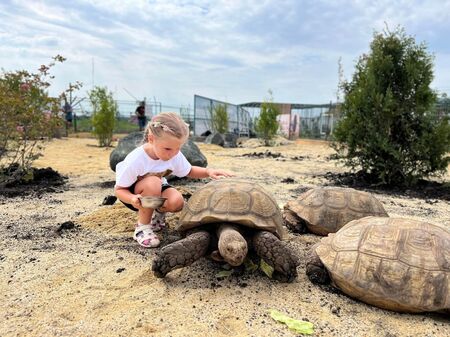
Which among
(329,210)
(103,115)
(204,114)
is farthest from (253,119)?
(329,210)

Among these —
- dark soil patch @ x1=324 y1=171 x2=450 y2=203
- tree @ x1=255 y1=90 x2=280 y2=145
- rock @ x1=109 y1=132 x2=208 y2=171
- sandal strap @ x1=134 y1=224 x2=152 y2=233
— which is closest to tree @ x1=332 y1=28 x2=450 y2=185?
dark soil patch @ x1=324 y1=171 x2=450 y2=203

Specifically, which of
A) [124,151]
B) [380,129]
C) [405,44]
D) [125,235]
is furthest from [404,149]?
[125,235]

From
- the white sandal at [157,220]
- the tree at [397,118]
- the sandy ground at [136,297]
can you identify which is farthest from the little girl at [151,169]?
the tree at [397,118]

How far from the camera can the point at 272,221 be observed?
279 cm

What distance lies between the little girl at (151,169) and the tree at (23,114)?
334 cm

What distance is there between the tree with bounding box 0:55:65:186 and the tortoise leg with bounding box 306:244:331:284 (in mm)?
4893

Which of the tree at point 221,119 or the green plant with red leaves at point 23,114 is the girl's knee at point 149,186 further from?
the tree at point 221,119

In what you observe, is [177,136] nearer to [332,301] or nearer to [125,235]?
[125,235]

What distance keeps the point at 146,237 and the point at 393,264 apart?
189 cm

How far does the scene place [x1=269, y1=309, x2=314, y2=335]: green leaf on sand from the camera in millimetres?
2080

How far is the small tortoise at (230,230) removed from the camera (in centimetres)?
252

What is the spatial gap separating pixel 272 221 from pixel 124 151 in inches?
181

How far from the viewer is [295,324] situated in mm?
2125

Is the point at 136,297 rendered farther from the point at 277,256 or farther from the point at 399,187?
the point at 399,187
